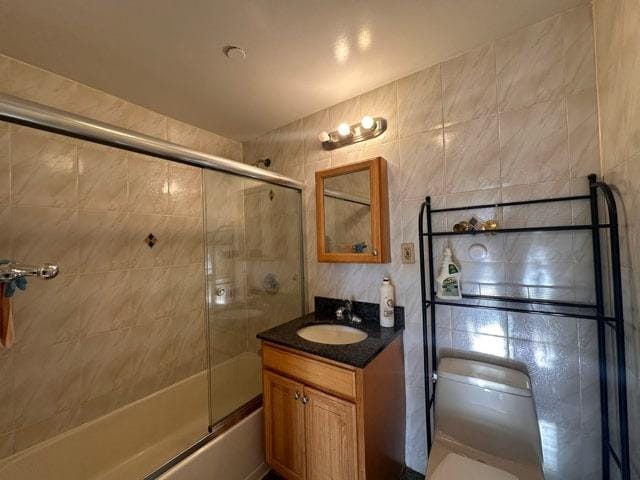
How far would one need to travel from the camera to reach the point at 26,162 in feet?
3.99

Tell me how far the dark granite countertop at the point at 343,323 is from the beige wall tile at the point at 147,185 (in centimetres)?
113

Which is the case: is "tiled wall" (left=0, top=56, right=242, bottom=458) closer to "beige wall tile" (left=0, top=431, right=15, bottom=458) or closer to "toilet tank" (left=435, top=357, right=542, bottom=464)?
"beige wall tile" (left=0, top=431, right=15, bottom=458)

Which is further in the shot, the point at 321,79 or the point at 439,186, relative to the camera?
the point at 321,79

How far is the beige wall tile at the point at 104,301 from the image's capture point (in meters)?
1.39

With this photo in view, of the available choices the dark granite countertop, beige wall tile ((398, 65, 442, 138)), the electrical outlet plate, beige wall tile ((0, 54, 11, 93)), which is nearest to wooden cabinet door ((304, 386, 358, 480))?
the dark granite countertop

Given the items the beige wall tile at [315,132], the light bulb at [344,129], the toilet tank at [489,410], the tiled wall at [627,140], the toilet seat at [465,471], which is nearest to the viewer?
the tiled wall at [627,140]

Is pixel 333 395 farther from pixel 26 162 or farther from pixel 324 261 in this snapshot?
pixel 26 162

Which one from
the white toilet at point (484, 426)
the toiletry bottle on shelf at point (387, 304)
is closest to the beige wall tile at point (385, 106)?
the toiletry bottle on shelf at point (387, 304)

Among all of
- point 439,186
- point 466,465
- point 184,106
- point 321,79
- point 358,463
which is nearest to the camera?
point 466,465

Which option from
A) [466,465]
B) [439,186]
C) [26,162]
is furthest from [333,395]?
[26,162]

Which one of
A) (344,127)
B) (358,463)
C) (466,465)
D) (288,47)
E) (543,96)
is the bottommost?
(358,463)

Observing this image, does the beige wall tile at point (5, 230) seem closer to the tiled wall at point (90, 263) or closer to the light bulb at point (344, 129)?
the tiled wall at point (90, 263)

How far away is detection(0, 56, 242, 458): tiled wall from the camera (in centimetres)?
120

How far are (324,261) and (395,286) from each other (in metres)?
0.46
